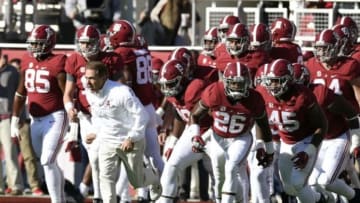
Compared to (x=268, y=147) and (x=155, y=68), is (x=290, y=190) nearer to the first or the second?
(x=268, y=147)

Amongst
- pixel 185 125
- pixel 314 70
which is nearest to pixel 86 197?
pixel 185 125

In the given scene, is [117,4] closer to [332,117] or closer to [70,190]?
[70,190]

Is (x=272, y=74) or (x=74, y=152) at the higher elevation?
(x=272, y=74)

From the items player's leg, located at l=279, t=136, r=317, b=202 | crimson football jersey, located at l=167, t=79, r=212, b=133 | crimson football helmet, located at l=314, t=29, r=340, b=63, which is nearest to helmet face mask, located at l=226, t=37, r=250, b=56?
crimson football jersey, located at l=167, t=79, r=212, b=133

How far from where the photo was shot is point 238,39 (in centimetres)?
1450

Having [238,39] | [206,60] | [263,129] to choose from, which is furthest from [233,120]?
[206,60]

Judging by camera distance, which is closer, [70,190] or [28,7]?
[70,190]

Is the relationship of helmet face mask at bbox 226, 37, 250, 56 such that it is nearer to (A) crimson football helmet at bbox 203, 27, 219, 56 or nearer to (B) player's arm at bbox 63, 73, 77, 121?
(A) crimson football helmet at bbox 203, 27, 219, 56

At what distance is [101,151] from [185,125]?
4.35 ft

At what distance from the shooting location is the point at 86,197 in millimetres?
15695

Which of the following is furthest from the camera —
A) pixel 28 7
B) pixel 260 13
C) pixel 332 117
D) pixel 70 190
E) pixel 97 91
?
pixel 28 7

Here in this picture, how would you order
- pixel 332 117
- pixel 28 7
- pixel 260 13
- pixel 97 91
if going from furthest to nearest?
pixel 28 7 → pixel 260 13 → pixel 332 117 → pixel 97 91

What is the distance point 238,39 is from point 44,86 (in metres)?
1.98

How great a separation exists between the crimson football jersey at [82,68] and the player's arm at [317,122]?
1983 millimetres
